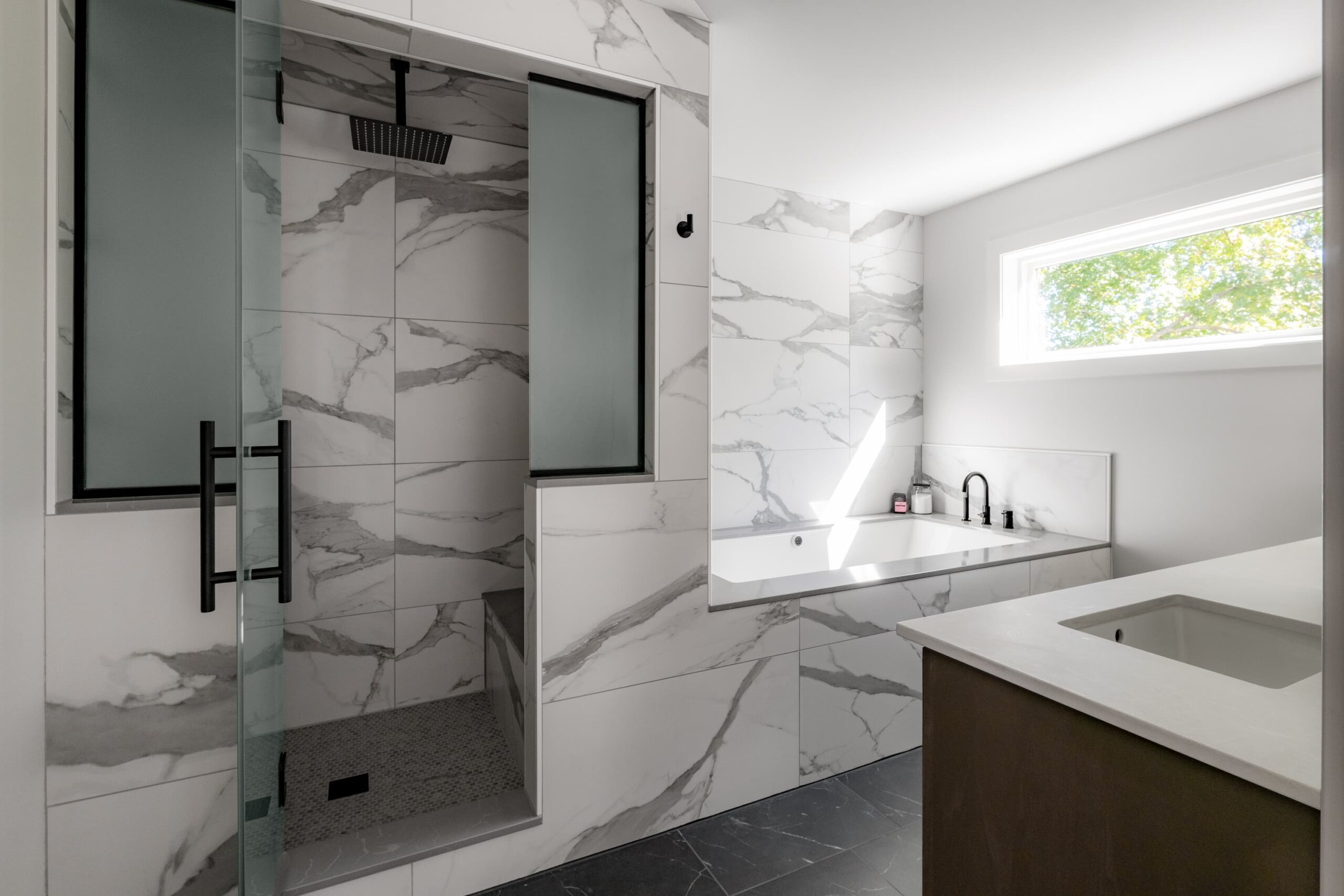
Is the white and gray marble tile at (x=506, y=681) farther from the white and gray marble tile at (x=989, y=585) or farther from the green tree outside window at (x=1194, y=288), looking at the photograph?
the green tree outside window at (x=1194, y=288)

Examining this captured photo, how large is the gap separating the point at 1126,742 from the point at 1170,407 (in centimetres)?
240

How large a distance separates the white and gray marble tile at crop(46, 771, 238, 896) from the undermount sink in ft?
6.12

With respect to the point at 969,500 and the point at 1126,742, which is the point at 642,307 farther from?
the point at 969,500

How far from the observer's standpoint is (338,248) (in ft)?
7.63

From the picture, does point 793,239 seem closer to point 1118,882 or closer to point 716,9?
point 716,9

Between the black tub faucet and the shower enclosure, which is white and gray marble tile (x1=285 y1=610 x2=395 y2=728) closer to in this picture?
the shower enclosure

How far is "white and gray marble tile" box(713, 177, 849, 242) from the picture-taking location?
321 cm

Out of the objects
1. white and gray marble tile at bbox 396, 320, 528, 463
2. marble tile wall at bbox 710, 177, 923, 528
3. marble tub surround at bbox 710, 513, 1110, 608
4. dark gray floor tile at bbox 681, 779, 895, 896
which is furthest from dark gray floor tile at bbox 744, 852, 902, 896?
white and gray marble tile at bbox 396, 320, 528, 463

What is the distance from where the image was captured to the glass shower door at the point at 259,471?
3.46 feet

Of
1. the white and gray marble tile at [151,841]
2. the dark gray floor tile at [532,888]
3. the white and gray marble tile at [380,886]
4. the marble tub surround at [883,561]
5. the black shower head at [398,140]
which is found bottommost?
the dark gray floor tile at [532,888]

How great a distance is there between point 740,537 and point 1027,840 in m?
2.15

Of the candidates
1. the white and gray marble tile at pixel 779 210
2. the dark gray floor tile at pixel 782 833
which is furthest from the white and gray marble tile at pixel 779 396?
the dark gray floor tile at pixel 782 833

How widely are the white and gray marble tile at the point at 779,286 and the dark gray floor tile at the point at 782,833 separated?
6.80 ft

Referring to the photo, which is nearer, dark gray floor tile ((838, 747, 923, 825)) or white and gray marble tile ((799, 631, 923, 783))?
dark gray floor tile ((838, 747, 923, 825))
